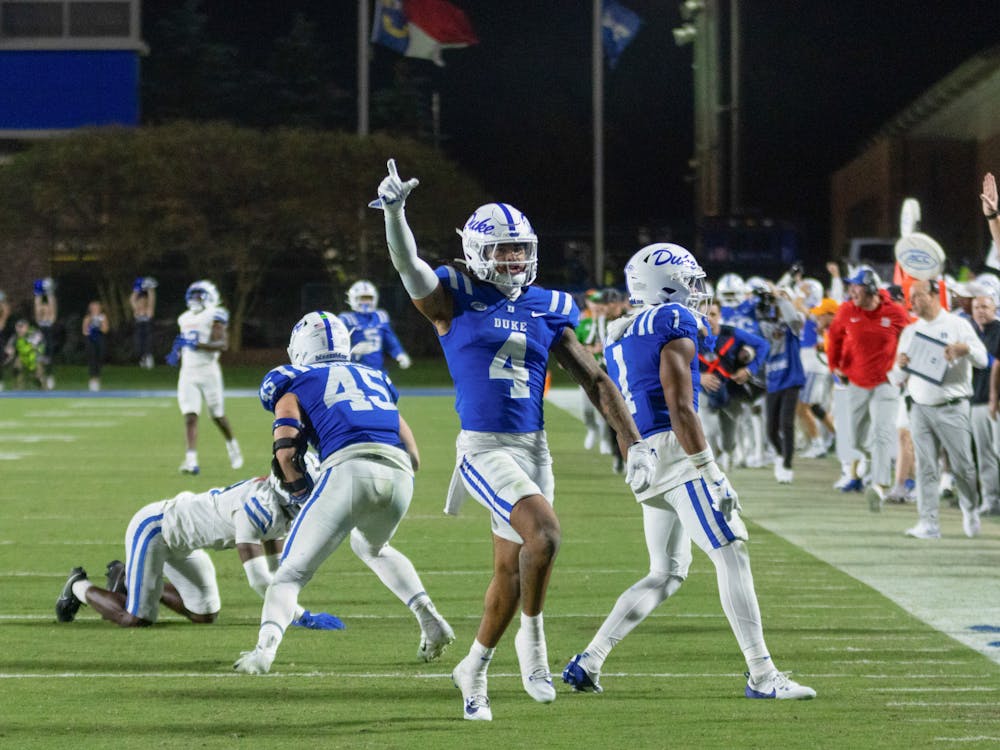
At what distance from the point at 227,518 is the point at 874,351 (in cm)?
738

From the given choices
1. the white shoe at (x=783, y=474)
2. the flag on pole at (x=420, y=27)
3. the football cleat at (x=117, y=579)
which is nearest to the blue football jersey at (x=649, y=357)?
the football cleat at (x=117, y=579)

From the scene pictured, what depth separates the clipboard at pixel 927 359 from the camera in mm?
11758

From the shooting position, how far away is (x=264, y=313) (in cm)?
5425

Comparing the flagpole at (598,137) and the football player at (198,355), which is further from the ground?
the flagpole at (598,137)

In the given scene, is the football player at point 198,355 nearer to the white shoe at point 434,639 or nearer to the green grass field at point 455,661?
the green grass field at point 455,661

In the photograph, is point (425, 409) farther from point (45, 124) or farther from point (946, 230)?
point (45, 124)

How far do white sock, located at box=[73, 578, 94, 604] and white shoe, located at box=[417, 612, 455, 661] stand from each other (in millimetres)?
1979

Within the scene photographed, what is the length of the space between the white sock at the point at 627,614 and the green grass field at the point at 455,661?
189mm

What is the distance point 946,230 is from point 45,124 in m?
30.5

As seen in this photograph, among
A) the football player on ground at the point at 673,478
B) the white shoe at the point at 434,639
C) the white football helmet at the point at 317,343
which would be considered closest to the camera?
the football player on ground at the point at 673,478

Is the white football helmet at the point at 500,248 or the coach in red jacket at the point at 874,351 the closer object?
the white football helmet at the point at 500,248

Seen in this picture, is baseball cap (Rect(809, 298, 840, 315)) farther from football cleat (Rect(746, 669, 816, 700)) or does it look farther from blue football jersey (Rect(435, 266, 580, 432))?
blue football jersey (Rect(435, 266, 580, 432))

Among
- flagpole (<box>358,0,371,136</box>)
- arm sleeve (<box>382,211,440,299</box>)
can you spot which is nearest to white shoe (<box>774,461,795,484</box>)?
arm sleeve (<box>382,211,440,299</box>)

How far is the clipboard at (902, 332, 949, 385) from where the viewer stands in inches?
463
